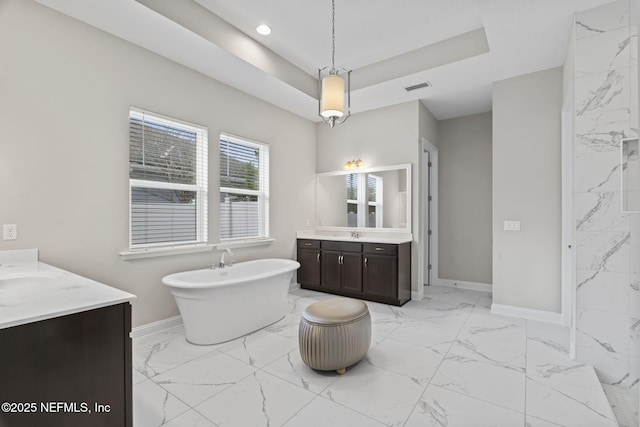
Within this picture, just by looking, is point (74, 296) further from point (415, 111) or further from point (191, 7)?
point (415, 111)

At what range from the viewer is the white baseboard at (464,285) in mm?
4822

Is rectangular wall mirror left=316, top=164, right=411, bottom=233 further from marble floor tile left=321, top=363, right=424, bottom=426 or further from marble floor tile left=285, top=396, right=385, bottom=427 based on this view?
marble floor tile left=285, top=396, right=385, bottom=427

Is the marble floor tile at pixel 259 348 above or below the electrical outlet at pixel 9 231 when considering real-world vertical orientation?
below

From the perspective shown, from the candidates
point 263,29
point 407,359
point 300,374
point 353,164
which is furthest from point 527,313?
point 263,29

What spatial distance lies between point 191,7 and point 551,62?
3.67 m

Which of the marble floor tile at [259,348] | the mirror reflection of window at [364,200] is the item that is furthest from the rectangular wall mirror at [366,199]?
the marble floor tile at [259,348]

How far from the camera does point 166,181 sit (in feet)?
10.8

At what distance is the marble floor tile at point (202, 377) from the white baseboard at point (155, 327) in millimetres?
810

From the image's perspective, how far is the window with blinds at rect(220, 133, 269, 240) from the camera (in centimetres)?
388

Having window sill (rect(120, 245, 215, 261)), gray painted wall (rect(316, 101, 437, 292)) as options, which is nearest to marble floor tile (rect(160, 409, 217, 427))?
window sill (rect(120, 245, 215, 261))

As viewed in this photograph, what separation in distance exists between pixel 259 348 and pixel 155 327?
1.15m

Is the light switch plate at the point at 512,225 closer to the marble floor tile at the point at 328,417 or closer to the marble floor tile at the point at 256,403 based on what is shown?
the marble floor tile at the point at 328,417

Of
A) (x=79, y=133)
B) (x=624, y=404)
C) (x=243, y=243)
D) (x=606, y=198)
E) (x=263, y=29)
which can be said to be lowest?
(x=624, y=404)

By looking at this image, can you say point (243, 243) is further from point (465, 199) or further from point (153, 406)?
point (465, 199)
